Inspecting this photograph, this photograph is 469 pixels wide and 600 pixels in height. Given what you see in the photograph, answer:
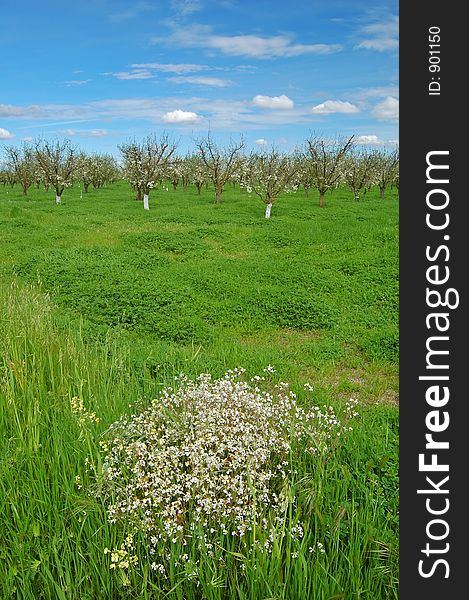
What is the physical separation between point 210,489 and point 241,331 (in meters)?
6.11

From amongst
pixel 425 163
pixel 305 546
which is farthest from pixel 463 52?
pixel 305 546

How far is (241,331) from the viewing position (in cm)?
955

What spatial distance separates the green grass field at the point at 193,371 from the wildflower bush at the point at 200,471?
0.39 feet

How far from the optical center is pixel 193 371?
7.14 meters

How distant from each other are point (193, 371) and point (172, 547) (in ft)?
13.2

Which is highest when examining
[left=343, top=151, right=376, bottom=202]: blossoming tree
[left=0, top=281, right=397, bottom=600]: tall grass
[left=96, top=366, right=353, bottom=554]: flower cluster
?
[left=343, top=151, right=376, bottom=202]: blossoming tree

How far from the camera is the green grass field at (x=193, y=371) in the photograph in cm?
316

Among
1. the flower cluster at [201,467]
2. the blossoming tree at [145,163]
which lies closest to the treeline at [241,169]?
the blossoming tree at [145,163]

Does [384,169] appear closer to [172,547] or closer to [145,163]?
[145,163]

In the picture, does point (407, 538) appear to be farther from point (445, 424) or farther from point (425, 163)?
point (425, 163)

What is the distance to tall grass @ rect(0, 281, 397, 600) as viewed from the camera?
9.88 feet

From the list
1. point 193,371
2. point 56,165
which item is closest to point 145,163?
point 56,165

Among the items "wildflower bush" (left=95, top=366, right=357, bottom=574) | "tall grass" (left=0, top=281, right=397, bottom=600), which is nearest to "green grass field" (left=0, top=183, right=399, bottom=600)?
"tall grass" (left=0, top=281, right=397, bottom=600)

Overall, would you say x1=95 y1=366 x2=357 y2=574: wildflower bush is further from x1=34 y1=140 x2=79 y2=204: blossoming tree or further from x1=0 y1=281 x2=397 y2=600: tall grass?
x1=34 y1=140 x2=79 y2=204: blossoming tree
